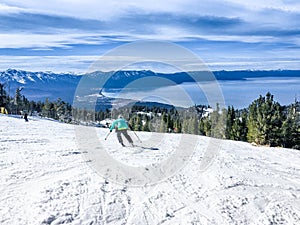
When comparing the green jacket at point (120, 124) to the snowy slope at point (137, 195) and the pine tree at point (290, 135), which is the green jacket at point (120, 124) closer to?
the snowy slope at point (137, 195)

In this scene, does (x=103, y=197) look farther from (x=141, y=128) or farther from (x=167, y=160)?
(x=141, y=128)

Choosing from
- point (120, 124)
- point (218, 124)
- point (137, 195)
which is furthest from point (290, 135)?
point (137, 195)

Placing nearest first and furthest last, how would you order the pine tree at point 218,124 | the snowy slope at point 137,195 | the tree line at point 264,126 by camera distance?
1. the snowy slope at point 137,195
2. the tree line at point 264,126
3. the pine tree at point 218,124

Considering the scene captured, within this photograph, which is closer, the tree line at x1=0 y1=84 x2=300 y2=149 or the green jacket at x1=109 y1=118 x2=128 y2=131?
the green jacket at x1=109 y1=118 x2=128 y2=131

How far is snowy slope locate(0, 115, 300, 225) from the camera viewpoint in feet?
28.6

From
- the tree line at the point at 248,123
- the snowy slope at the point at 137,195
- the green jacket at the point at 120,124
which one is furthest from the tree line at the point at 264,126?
the snowy slope at the point at 137,195

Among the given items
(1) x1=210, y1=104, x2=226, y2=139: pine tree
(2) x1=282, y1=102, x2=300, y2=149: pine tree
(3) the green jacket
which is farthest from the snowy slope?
(1) x1=210, y1=104, x2=226, y2=139: pine tree

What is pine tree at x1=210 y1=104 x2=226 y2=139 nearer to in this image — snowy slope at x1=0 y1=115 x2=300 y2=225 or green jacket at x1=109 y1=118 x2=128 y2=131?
green jacket at x1=109 y1=118 x2=128 y2=131

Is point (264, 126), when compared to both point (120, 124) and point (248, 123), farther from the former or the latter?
point (120, 124)

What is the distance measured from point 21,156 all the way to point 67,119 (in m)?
119

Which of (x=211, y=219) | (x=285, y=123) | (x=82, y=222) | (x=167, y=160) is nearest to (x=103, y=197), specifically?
(x=82, y=222)

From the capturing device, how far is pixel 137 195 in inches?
409

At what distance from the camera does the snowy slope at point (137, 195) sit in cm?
870

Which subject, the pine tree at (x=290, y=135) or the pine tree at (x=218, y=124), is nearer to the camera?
the pine tree at (x=290, y=135)
